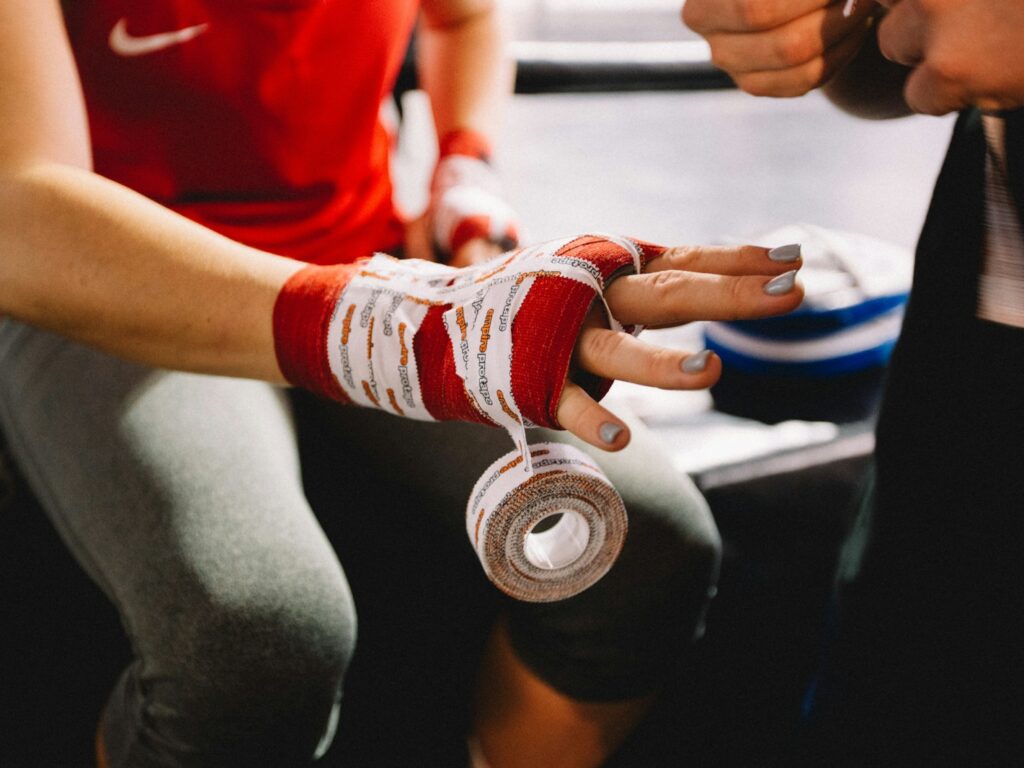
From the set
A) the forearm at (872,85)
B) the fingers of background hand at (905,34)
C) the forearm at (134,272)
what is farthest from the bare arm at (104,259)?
A: the forearm at (872,85)

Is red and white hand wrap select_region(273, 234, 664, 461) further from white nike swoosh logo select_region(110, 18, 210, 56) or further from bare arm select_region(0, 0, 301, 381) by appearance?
white nike swoosh logo select_region(110, 18, 210, 56)

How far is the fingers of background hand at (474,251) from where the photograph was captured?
93 centimetres

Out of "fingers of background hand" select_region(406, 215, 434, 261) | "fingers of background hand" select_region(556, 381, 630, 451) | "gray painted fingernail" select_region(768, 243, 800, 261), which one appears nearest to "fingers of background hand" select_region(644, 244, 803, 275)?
"gray painted fingernail" select_region(768, 243, 800, 261)

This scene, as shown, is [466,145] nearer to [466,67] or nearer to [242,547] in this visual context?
[466,67]

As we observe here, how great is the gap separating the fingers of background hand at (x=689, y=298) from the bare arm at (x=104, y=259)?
0.26 metres

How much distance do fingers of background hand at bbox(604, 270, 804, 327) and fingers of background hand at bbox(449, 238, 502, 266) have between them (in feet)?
1.42

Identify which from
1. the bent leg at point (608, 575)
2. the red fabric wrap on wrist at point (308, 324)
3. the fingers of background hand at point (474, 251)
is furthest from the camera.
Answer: the fingers of background hand at point (474, 251)

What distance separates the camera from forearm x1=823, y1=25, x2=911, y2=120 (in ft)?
2.59

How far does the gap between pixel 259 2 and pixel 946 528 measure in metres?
0.79

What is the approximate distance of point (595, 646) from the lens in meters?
0.72

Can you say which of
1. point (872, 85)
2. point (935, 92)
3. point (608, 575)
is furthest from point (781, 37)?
point (608, 575)

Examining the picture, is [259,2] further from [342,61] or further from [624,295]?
[624,295]

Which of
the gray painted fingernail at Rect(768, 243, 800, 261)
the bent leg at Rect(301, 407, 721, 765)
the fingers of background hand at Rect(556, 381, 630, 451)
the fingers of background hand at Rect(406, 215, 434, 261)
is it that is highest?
the gray painted fingernail at Rect(768, 243, 800, 261)

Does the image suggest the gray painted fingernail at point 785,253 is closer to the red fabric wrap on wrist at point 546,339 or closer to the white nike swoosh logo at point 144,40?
the red fabric wrap on wrist at point 546,339
